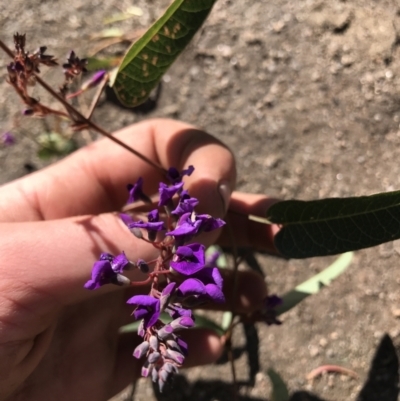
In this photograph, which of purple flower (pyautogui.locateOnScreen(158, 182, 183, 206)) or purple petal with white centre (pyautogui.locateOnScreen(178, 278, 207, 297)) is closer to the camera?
purple petal with white centre (pyautogui.locateOnScreen(178, 278, 207, 297))

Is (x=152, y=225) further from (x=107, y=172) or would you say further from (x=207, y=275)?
(x=107, y=172)

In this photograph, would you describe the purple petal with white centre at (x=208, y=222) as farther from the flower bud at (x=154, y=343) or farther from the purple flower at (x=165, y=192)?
the flower bud at (x=154, y=343)

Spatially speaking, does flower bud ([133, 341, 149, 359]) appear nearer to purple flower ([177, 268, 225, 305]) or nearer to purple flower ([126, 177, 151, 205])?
purple flower ([177, 268, 225, 305])

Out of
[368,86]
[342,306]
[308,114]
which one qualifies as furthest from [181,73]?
[342,306]

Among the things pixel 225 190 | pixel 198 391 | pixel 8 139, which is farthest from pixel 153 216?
pixel 8 139

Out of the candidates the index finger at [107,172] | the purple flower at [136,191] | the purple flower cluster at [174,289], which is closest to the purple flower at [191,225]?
the purple flower cluster at [174,289]

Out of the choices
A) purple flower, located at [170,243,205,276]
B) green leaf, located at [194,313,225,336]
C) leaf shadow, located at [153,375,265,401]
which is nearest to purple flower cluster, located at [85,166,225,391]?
purple flower, located at [170,243,205,276]
